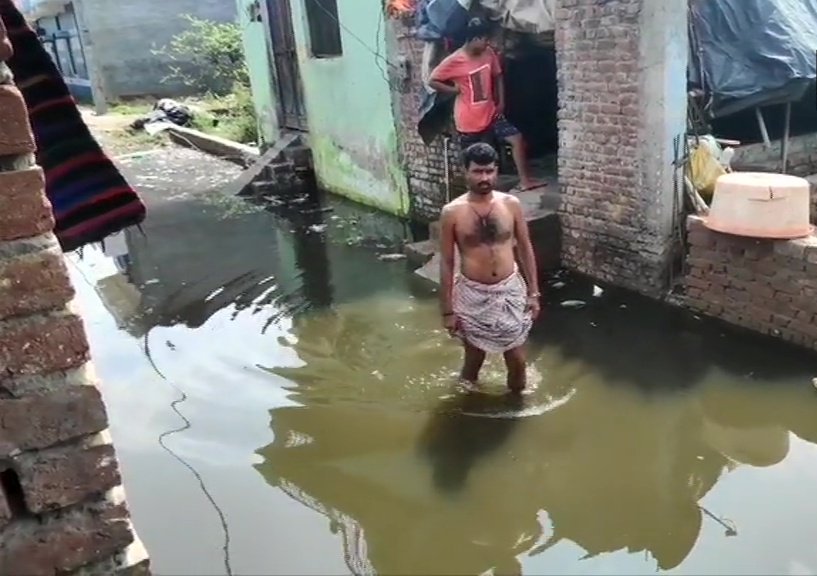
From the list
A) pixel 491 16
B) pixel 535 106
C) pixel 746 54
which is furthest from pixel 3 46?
pixel 535 106

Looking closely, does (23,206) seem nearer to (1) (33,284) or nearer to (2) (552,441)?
(1) (33,284)

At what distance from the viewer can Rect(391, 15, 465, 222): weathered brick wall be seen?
29.6 ft

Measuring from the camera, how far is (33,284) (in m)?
2.07

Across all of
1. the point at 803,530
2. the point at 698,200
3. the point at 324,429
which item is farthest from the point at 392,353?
the point at 803,530

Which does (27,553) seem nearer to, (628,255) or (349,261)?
(628,255)

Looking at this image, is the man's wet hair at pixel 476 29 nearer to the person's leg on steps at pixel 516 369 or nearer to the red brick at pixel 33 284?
the person's leg on steps at pixel 516 369

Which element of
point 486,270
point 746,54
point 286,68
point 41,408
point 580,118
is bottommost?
point 486,270

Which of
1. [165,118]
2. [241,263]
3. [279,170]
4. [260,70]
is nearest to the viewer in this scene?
[241,263]

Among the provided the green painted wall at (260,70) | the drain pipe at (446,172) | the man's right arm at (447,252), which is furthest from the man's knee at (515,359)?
the green painted wall at (260,70)

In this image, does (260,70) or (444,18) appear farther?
(260,70)

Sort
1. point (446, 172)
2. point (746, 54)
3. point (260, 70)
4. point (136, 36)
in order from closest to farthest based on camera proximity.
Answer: point (746, 54) < point (446, 172) < point (260, 70) < point (136, 36)

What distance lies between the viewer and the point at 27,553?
2.19m

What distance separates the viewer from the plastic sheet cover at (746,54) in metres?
6.70

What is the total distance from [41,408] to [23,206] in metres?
0.53
